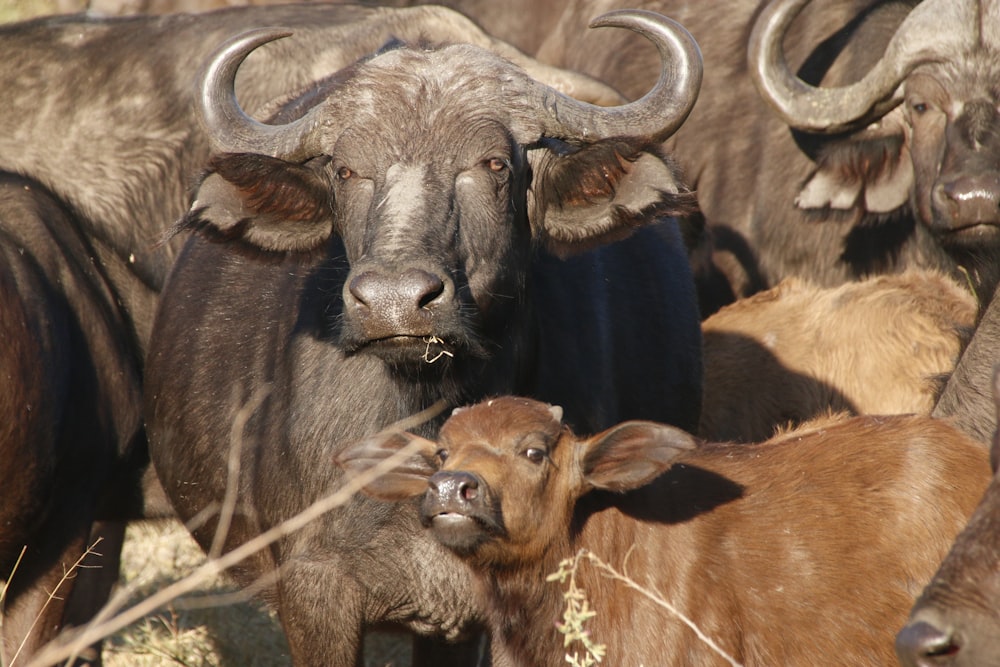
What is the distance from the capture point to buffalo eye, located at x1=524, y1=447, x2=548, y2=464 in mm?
4750

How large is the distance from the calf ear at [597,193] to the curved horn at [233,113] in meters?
Answer: 1.00

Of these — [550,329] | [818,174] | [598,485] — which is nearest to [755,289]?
[818,174]

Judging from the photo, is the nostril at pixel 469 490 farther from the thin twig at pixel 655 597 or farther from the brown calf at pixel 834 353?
the brown calf at pixel 834 353

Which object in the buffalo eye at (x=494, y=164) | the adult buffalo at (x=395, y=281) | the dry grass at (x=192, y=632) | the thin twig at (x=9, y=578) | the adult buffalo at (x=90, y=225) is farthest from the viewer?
the dry grass at (x=192, y=632)

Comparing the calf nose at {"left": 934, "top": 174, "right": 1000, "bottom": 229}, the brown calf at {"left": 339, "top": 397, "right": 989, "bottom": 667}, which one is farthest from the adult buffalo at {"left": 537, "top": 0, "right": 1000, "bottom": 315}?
the brown calf at {"left": 339, "top": 397, "right": 989, "bottom": 667}

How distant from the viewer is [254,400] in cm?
599

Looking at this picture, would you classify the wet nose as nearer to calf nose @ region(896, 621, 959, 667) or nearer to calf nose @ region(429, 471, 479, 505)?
calf nose @ region(429, 471, 479, 505)

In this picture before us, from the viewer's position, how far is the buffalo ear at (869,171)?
9.23 meters

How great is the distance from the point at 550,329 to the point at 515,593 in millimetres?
1498

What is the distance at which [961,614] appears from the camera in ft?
12.9

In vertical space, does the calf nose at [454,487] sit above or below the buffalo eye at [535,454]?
above

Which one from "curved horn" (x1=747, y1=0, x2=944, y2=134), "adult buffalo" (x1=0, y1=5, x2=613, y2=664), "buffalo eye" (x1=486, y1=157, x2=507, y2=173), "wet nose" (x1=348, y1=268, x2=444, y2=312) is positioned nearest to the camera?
"wet nose" (x1=348, y1=268, x2=444, y2=312)

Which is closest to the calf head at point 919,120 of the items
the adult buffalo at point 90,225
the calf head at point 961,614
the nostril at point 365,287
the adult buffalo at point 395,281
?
the adult buffalo at point 90,225

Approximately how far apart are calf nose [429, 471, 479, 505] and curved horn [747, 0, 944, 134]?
5274mm
